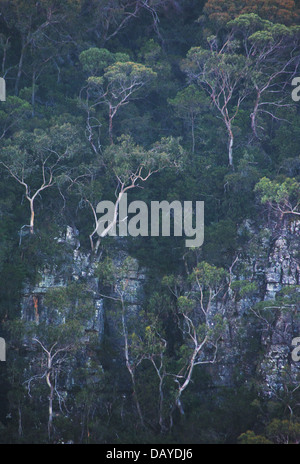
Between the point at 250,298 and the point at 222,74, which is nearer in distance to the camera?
the point at 250,298

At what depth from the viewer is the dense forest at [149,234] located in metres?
26.3

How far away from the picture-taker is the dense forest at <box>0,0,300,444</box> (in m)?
26.3

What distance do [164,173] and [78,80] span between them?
28.6 ft

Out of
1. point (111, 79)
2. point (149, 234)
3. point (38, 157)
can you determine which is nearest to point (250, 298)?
point (149, 234)

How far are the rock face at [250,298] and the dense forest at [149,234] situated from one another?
63 millimetres

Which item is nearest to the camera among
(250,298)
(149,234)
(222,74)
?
(250,298)

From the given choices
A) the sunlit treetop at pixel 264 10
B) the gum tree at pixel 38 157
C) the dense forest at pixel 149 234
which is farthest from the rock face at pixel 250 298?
the sunlit treetop at pixel 264 10

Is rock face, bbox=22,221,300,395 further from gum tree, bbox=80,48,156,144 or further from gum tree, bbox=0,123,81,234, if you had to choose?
gum tree, bbox=80,48,156,144

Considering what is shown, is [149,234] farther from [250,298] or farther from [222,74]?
[222,74]

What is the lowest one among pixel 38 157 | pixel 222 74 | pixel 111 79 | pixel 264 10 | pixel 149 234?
pixel 149 234

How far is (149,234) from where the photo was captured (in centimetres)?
3161

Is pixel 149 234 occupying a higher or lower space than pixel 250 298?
higher

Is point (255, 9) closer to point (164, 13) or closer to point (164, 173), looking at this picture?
point (164, 13)

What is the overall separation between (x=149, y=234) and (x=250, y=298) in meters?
5.60
